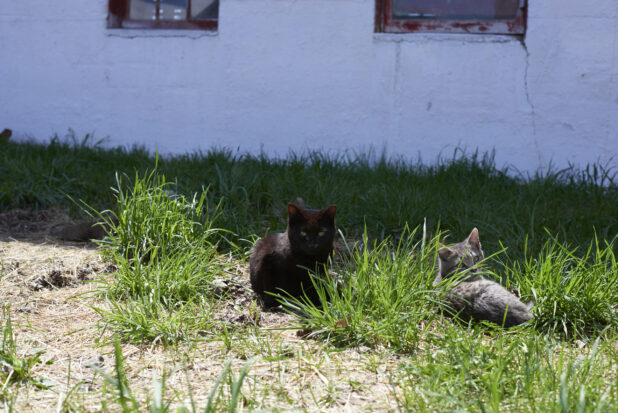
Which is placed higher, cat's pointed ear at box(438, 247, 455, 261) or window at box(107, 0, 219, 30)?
window at box(107, 0, 219, 30)

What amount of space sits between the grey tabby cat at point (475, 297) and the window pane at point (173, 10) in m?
5.10

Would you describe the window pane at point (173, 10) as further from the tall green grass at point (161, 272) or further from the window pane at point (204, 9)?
the tall green grass at point (161, 272)

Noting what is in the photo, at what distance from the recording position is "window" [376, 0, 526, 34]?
19.3 ft

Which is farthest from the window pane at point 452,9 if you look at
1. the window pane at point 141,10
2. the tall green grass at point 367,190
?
the window pane at point 141,10

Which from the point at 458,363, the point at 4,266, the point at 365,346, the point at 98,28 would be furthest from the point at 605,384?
the point at 98,28

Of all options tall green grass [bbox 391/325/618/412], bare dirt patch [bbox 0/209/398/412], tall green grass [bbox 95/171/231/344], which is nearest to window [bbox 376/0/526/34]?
tall green grass [bbox 95/171/231/344]

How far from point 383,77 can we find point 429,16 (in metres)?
0.89

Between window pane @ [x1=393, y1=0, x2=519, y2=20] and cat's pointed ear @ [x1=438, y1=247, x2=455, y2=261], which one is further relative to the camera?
window pane @ [x1=393, y1=0, x2=519, y2=20]

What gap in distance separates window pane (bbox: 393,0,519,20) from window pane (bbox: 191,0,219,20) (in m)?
2.17

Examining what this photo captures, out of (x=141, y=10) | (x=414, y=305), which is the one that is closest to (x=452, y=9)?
(x=141, y=10)

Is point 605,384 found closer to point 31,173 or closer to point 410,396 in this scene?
point 410,396

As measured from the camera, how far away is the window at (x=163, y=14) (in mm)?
6660

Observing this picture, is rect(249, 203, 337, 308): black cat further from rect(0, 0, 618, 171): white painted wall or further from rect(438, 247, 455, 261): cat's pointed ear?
rect(0, 0, 618, 171): white painted wall

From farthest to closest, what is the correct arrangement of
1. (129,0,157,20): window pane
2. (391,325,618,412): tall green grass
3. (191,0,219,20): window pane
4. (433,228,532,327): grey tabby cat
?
1. (129,0,157,20): window pane
2. (191,0,219,20): window pane
3. (433,228,532,327): grey tabby cat
4. (391,325,618,412): tall green grass
